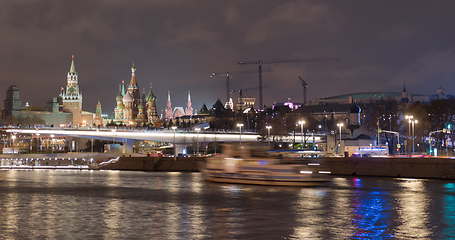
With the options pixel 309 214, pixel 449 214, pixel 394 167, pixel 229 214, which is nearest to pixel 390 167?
pixel 394 167

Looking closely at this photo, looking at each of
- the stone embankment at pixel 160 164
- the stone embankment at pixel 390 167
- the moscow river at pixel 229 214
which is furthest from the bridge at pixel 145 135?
the moscow river at pixel 229 214

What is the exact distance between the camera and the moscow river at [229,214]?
23.6 m

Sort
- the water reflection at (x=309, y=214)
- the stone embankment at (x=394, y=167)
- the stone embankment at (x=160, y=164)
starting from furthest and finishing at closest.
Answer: the stone embankment at (x=160, y=164), the stone embankment at (x=394, y=167), the water reflection at (x=309, y=214)

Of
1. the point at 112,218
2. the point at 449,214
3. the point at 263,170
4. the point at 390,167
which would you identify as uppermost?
the point at 263,170

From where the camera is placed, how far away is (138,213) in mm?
30297

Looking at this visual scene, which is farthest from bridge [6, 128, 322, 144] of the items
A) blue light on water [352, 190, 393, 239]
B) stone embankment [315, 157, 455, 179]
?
blue light on water [352, 190, 393, 239]

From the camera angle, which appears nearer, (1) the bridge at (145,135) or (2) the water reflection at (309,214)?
(2) the water reflection at (309,214)

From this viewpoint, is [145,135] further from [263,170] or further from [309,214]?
[309,214]

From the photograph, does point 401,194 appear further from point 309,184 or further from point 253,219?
point 253,219

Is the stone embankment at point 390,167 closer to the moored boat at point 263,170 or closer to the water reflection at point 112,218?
the moored boat at point 263,170

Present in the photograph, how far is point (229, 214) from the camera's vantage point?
2980cm

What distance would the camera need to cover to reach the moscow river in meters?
23.6

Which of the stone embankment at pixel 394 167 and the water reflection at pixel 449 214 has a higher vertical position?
the stone embankment at pixel 394 167

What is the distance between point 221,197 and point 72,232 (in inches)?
654
